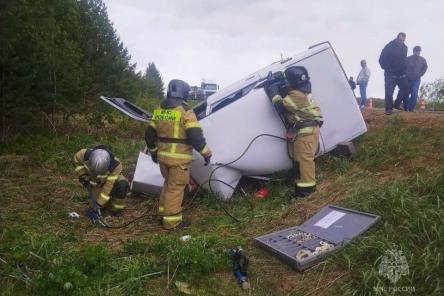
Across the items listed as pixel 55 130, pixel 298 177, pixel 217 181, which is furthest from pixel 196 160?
pixel 55 130

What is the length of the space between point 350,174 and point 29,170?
207 inches

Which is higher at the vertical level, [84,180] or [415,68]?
[415,68]

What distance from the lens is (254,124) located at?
18.4ft

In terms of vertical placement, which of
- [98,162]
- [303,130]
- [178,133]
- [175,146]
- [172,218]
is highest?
[303,130]

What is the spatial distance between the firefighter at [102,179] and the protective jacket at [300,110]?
2235 millimetres

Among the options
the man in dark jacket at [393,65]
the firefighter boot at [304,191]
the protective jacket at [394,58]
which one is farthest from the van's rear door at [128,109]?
the protective jacket at [394,58]

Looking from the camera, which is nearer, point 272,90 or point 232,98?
point 272,90

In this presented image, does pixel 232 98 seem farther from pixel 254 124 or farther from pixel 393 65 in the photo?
pixel 393 65

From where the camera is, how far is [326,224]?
406 cm

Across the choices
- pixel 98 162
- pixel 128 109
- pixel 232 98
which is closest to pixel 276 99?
pixel 232 98

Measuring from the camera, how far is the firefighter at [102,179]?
17.7 ft

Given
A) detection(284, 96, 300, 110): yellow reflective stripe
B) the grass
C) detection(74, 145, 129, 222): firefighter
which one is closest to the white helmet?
detection(74, 145, 129, 222): firefighter

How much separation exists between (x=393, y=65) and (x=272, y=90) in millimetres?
3980

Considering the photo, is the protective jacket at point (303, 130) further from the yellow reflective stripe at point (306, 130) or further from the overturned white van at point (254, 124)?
the overturned white van at point (254, 124)
